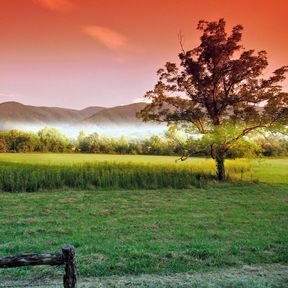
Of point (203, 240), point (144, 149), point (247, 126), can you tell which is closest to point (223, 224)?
point (203, 240)

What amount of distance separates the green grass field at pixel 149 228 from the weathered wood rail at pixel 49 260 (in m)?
2.51

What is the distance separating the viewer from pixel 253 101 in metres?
23.4

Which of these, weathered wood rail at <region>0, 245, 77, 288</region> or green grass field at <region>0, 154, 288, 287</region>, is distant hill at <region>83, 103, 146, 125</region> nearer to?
green grass field at <region>0, 154, 288, 287</region>

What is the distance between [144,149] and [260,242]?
25596 millimetres

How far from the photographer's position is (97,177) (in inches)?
855

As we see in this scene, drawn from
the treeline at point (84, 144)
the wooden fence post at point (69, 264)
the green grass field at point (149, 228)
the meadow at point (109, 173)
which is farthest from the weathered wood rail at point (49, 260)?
the treeline at point (84, 144)

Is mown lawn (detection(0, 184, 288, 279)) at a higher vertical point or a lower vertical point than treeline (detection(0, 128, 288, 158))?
lower

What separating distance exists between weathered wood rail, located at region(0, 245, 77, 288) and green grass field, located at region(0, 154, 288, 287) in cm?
251

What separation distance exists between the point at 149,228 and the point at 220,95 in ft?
48.6

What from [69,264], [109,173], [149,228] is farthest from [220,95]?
[69,264]

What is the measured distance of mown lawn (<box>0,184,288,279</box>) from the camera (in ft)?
26.4

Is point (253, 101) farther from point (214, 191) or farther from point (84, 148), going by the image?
point (84, 148)

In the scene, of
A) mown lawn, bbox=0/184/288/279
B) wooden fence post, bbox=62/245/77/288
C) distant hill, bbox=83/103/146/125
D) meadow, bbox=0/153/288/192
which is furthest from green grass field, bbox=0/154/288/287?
distant hill, bbox=83/103/146/125

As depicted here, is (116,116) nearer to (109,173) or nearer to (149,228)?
(109,173)
